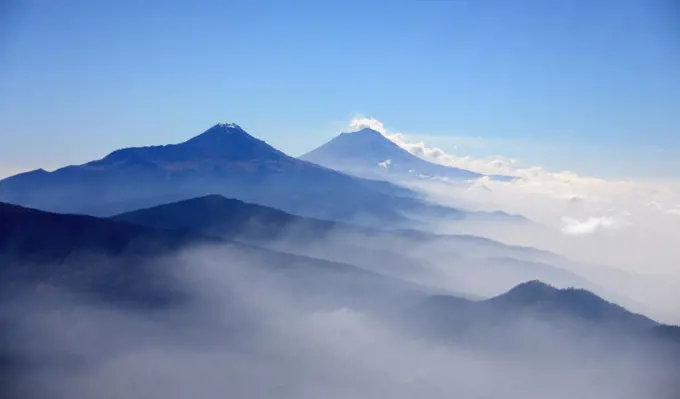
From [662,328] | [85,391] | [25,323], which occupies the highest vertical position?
[662,328]

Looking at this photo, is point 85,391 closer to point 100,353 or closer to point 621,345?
point 100,353

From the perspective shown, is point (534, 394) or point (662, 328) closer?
point (534, 394)

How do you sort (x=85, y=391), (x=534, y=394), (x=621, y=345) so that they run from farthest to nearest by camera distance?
(x=621, y=345), (x=534, y=394), (x=85, y=391)

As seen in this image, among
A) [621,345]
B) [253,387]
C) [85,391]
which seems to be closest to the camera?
[85,391]

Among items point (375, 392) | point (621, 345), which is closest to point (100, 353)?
point (375, 392)

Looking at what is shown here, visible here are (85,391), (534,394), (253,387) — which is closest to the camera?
(85,391)

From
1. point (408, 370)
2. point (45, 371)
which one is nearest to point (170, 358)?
point (45, 371)

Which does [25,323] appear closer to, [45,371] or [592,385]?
[45,371]

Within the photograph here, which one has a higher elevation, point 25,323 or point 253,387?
point 25,323

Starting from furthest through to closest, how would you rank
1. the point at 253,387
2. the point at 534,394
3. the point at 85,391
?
the point at 534,394 → the point at 253,387 → the point at 85,391
